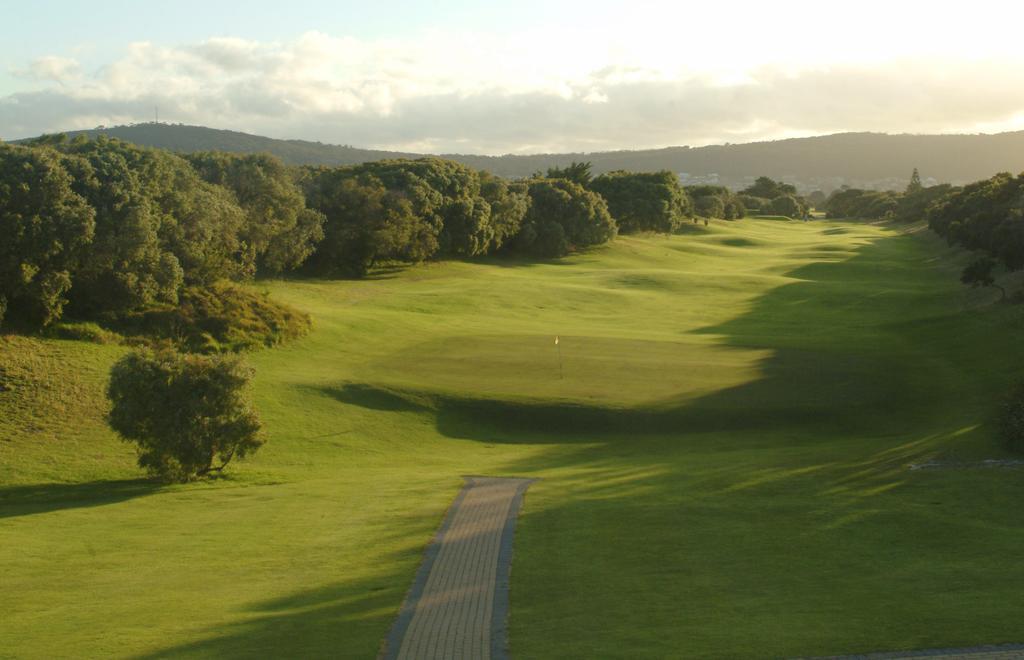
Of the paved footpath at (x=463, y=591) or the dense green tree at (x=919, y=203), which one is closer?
the paved footpath at (x=463, y=591)

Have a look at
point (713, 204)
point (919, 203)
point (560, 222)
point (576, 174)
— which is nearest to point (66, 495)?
point (560, 222)

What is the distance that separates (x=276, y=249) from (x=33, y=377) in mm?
35512

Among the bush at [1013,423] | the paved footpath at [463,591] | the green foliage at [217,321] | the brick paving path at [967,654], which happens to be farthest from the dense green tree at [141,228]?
the brick paving path at [967,654]

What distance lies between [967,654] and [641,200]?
126 metres

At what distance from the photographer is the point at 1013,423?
94.0ft

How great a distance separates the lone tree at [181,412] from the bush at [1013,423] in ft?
76.2

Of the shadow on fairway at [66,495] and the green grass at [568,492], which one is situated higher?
the green grass at [568,492]

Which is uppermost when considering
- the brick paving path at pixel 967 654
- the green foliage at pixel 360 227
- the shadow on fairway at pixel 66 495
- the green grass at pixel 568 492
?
the green foliage at pixel 360 227

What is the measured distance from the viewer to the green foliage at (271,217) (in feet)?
236

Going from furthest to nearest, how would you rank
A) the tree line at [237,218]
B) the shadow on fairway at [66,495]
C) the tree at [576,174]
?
Answer: 1. the tree at [576,174]
2. the tree line at [237,218]
3. the shadow on fairway at [66,495]

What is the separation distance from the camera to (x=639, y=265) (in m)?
112

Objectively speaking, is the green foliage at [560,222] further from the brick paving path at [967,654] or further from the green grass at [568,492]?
the brick paving path at [967,654]

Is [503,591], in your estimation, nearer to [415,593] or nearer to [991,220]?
[415,593]

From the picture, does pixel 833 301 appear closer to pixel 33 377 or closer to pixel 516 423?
pixel 516 423
